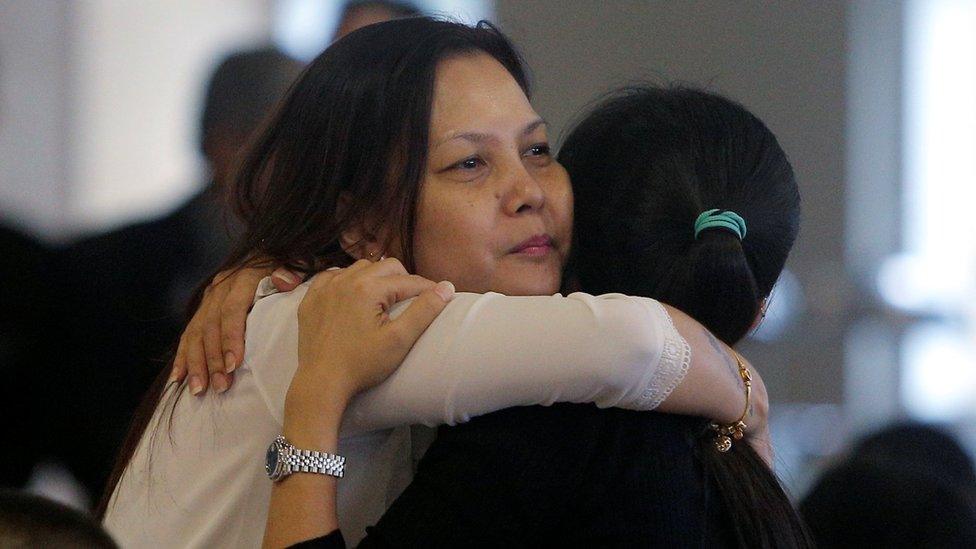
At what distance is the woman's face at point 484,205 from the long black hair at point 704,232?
63 millimetres

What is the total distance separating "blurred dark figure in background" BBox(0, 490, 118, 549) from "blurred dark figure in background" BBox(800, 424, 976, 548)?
122cm

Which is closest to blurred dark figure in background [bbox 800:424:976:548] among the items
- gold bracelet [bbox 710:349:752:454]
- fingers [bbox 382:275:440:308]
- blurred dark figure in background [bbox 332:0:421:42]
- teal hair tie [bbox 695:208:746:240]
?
gold bracelet [bbox 710:349:752:454]

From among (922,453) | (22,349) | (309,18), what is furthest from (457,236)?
(309,18)

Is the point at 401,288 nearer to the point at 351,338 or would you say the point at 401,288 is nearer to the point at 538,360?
the point at 351,338

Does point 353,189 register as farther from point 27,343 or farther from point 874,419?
point 874,419

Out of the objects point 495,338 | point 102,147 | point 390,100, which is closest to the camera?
point 495,338

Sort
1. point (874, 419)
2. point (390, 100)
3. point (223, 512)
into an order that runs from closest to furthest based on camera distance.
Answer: point (223, 512), point (390, 100), point (874, 419)

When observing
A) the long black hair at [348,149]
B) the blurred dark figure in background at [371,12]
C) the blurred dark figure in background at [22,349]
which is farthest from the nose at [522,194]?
the blurred dark figure in background at [22,349]

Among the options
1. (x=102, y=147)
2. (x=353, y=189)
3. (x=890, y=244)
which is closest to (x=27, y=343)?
(x=102, y=147)

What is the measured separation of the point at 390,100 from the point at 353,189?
0.38ft

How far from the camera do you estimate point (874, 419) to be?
3768 mm

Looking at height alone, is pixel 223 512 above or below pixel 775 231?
below

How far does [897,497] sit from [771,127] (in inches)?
74.6

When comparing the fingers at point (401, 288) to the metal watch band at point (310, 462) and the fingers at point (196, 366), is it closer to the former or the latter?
the metal watch band at point (310, 462)
